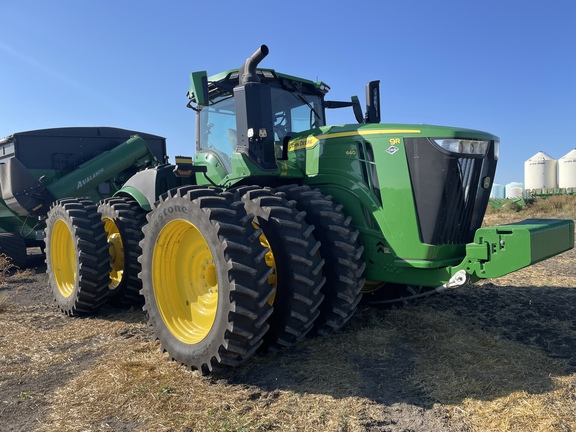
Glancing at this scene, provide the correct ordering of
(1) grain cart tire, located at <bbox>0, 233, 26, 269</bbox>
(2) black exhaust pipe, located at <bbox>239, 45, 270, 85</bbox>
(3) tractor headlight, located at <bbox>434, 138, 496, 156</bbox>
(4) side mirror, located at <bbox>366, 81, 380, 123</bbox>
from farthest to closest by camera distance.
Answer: (1) grain cart tire, located at <bbox>0, 233, 26, 269</bbox> → (4) side mirror, located at <bbox>366, 81, 380, 123</bbox> → (2) black exhaust pipe, located at <bbox>239, 45, 270, 85</bbox> → (3) tractor headlight, located at <bbox>434, 138, 496, 156</bbox>

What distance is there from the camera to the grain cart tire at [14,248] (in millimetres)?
9242

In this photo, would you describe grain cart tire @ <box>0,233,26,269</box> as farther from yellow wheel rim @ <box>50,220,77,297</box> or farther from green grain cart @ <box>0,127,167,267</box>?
yellow wheel rim @ <box>50,220,77,297</box>

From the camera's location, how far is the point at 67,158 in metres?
10.0

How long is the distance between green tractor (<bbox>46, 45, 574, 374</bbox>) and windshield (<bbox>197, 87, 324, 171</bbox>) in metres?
0.33

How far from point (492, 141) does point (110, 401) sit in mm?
3794

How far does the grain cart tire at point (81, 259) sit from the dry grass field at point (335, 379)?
1.11 ft

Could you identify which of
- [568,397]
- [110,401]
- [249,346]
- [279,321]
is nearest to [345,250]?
[279,321]

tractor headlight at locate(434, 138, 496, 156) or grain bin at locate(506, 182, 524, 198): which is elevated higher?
tractor headlight at locate(434, 138, 496, 156)

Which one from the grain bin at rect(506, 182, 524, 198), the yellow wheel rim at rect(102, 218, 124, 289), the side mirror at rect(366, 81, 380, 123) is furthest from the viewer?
the grain bin at rect(506, 182, 524, 198)

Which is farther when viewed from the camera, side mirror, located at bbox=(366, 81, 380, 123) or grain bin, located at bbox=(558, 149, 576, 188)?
grain bin, located at bbox=(558, 149, 576, 188)

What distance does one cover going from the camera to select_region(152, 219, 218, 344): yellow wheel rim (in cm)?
406

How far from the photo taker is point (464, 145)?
382 cm

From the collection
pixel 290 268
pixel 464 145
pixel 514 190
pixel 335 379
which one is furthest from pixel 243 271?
pixel 514 190

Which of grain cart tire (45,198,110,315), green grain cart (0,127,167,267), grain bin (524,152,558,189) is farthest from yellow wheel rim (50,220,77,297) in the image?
grain bin (524,152,558,189)
